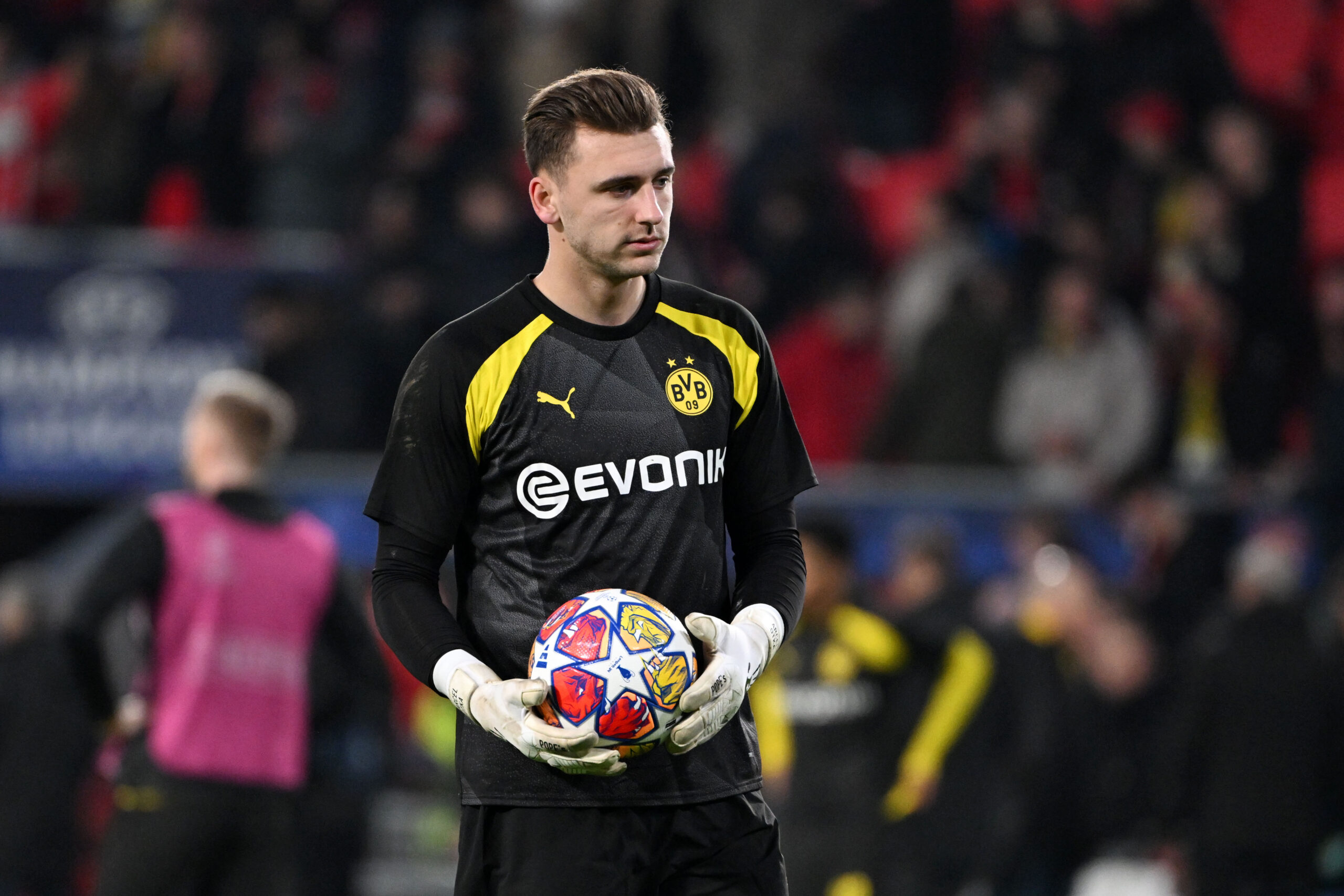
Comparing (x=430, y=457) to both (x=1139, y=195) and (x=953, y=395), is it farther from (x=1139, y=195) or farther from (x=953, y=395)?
(x=1139, y=195)

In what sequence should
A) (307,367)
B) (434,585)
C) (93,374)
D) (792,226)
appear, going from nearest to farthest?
(434,585), (93,374), (307,367), (792,226)

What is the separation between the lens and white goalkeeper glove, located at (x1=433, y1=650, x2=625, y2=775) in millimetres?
3248

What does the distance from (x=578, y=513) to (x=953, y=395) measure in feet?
25.2

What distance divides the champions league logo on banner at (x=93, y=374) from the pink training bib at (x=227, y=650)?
544 centimetres

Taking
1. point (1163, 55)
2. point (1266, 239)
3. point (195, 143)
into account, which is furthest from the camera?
point (195, 143)

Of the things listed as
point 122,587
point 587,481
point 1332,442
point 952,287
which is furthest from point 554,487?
point 952,287

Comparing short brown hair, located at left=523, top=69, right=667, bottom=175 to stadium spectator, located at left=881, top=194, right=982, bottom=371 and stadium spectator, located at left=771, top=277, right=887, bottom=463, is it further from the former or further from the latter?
stadium spectator, located at left=881, top=194, right=982, bottom=371

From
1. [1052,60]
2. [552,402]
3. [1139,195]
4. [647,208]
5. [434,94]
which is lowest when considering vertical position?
[552,402]

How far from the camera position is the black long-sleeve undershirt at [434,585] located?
3.49 metres

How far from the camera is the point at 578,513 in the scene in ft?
11.5

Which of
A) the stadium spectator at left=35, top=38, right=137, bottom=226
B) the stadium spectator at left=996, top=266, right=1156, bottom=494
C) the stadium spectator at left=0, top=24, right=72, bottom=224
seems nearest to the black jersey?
the stadium spectator at left=996, top=266, right=1156, bottom=494

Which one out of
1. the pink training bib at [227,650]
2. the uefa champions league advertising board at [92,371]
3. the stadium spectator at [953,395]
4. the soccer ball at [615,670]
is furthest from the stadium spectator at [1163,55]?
the soccer ball at [615,670]

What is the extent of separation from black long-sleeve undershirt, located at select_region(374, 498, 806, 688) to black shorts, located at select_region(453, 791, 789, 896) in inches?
12.5

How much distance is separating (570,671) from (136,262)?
342 inches
